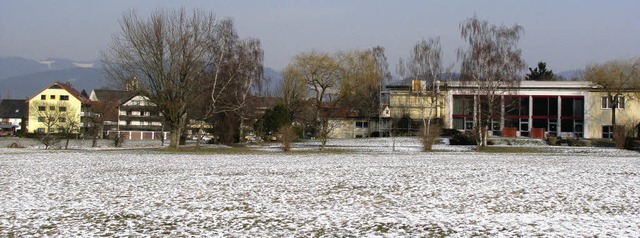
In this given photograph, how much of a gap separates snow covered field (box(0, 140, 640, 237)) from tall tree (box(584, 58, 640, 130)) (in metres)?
47.5

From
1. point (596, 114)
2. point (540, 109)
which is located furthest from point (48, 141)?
point (596, 114)

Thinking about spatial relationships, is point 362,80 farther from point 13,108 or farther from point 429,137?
point 13,108

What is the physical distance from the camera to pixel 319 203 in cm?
1430

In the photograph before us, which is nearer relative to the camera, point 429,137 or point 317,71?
point 429,137

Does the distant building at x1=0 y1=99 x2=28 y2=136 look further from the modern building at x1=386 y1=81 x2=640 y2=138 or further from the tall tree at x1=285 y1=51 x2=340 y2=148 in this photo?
the modern building at x1=386 y1=81 x2=640 y2=138

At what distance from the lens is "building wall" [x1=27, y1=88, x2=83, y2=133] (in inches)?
4097

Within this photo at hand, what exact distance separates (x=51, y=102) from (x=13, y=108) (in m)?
23.9

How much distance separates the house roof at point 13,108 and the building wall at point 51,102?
14.2 m

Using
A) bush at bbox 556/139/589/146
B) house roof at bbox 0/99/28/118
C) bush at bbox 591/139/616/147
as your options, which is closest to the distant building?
house roof at bbox 0/99/28/118

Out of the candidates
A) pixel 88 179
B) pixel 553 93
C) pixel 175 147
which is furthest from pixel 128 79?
pixel 553 93

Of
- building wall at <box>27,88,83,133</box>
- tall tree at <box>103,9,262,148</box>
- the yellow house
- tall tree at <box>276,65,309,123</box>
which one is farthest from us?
building wall at <box>27,88,83,133</box>

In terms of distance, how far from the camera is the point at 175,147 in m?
44.5

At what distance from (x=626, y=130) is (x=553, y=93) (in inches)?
824

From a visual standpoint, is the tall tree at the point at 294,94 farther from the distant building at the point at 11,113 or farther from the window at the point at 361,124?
the distant building at the point at 11,113
